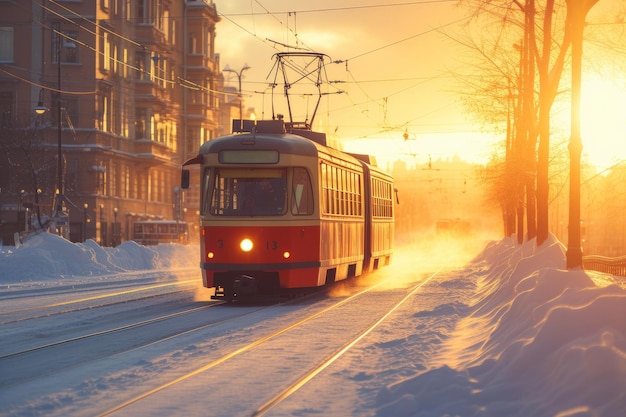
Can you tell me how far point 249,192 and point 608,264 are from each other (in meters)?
11.6

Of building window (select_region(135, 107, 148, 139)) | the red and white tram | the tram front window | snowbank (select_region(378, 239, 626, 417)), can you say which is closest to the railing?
the red and white tram

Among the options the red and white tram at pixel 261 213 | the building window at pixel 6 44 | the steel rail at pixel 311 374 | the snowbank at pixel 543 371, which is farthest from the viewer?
the building window at pixel 6 44

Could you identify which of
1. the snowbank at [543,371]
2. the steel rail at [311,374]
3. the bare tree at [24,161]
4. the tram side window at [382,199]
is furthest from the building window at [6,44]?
the snowbank at [543,371]

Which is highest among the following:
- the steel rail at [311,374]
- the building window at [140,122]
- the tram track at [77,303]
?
the building window at [140,122]

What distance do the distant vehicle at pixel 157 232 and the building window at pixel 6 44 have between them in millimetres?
11346

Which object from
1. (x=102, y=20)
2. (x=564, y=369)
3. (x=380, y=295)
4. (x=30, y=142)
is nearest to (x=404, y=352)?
(x=564, y=369)

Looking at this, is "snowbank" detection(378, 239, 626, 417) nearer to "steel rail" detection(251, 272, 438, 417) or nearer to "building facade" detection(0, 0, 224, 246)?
"steel rail" detection(251, 272, 438, 417)

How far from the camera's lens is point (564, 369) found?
863 centimetres

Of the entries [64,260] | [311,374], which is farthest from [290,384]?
[64,260]

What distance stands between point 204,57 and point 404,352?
210 feet

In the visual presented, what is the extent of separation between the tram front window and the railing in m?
9.43

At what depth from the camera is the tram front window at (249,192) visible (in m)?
21.3

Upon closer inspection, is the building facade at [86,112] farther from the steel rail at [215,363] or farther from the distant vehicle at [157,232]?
the steel rail at [215,363]

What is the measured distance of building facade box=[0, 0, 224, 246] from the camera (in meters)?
55.5
